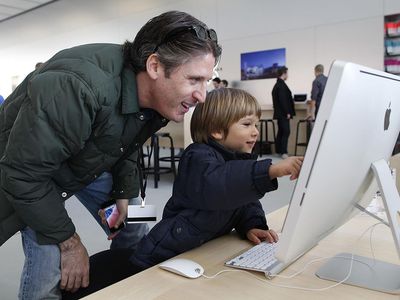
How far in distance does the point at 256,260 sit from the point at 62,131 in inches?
21.1

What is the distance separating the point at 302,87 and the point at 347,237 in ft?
20.4

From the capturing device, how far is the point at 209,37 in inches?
41.3

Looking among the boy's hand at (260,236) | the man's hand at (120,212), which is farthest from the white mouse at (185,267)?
the man's hand at (120,212)

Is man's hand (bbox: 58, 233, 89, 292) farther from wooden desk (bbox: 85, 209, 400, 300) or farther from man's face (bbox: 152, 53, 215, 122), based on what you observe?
man's face (bbox: 152, 53, 215, 122)

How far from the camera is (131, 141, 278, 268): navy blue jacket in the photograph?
0.87 meters

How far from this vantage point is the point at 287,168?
785 mm

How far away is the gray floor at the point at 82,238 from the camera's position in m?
2.17

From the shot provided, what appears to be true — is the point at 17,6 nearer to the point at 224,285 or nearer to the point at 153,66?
the point at 153,66

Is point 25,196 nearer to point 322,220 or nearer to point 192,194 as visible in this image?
point 192,194

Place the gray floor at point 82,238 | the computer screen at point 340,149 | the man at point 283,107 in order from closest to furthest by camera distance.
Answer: the computer screen at point 340,149
the gray floor at point 82,238
the man at point 283,107

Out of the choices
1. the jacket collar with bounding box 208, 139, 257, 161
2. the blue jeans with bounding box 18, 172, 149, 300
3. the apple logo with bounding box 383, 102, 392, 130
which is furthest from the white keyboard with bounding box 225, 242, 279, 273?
the blue jeans with bounding box 18, 172, 149, 300

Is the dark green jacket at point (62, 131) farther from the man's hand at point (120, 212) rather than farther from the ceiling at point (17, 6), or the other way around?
the ceiling at point (17, 6)

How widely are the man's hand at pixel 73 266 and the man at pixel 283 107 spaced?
18.4ft


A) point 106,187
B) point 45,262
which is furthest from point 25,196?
point 106,187
